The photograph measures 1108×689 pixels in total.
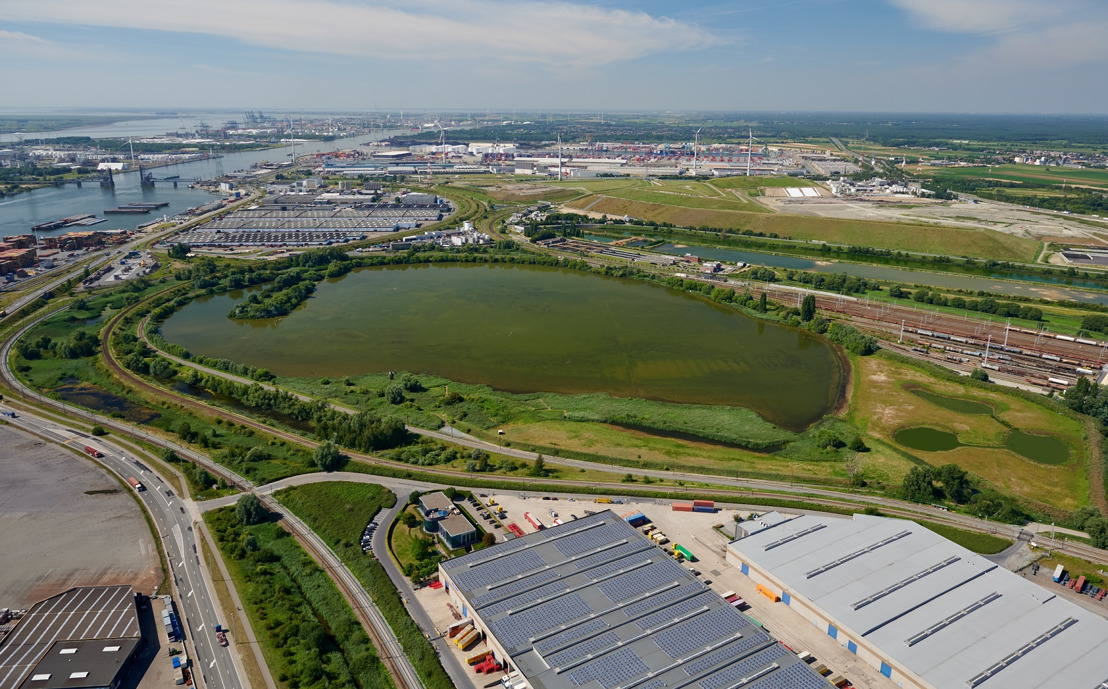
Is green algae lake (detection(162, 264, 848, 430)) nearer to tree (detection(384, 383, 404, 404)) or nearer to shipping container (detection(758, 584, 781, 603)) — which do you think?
tree (detection(384, 383, 404, 404))

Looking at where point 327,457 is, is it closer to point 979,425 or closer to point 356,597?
point 356,597

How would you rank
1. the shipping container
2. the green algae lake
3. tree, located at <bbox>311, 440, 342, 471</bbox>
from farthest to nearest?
1. the green algae lake
2. tree, located at <bbox>311, 440, 342, 471</bbox>
3. the shipping container

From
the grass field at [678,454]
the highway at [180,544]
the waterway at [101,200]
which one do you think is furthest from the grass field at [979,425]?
the waterway at [101,200]

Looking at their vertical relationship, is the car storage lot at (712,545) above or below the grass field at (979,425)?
below

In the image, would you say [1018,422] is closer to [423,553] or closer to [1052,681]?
[1052,681]

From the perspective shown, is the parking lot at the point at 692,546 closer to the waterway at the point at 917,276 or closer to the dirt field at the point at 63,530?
the dirt field at the point at 63,530

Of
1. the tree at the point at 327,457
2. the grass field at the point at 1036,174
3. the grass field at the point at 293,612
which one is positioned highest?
the grass field at the point at 1036,174

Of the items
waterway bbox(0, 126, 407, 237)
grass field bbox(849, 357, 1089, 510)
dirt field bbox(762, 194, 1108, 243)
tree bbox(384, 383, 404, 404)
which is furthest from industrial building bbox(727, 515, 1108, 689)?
waterway bbox(0, 126, 407, 237)
